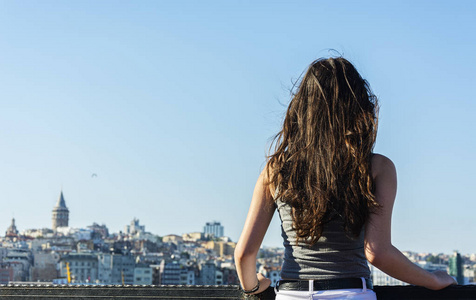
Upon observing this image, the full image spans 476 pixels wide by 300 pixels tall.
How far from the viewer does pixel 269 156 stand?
75.6 inches

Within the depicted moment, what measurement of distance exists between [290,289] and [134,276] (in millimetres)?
66301

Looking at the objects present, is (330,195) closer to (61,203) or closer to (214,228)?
(61,203)

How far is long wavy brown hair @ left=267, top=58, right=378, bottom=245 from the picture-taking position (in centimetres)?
177

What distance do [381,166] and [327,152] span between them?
12cm

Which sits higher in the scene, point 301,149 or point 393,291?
point 301,149

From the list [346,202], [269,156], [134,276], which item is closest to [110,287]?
→ [269,156]

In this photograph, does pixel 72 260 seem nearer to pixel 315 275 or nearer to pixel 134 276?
pixel 134 276

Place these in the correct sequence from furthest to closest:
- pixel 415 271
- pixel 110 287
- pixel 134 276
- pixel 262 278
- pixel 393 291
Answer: pixel 134 276 < pixel 110 287 < pixel 393 291 < pixel 262 278 < pixel 415 271

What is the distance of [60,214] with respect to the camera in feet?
380

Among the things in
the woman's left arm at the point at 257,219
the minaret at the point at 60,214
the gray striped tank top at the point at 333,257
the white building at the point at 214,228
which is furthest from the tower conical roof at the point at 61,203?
the gray striped tank top at the point at 333,257

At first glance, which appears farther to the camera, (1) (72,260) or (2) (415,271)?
(1) (72,260)

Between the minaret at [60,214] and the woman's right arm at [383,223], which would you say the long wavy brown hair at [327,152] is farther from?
the minaret at [60,214]

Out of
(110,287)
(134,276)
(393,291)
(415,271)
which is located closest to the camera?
(415,271)

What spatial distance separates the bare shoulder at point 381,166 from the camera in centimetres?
180
